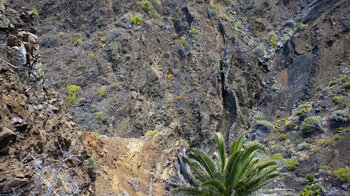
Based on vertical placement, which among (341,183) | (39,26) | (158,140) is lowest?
(39,26)

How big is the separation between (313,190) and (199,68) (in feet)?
53.7

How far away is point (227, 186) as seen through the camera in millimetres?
8805

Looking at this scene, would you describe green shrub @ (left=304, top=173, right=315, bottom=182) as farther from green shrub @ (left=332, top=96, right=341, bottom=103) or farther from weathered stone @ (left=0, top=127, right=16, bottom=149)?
weathered stone @ (left=0, top=127, right=16, bottom=149)

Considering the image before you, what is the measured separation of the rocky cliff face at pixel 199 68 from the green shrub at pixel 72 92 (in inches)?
16.4

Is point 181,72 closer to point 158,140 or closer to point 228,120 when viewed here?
point 228,120

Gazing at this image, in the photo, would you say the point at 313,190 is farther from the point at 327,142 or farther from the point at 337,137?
the point at 337,137

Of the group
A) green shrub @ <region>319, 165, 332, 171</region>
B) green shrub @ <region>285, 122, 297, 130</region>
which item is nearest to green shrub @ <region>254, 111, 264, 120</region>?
green shrub @ <region>285, 122, 297, 130</region>

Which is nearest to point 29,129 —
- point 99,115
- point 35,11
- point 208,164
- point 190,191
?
point 190,191

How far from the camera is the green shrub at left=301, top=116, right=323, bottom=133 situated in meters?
22.1

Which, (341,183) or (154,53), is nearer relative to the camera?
(341,183)

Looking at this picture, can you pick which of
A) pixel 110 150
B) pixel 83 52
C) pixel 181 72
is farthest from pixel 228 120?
pixel 110 150

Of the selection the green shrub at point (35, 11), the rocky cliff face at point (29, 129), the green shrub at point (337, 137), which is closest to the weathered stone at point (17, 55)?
the rocky cliff face at point (29, 129)

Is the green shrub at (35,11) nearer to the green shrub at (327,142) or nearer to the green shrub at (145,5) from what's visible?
the green shrub at (145,5)

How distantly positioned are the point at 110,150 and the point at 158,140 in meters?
2.79
